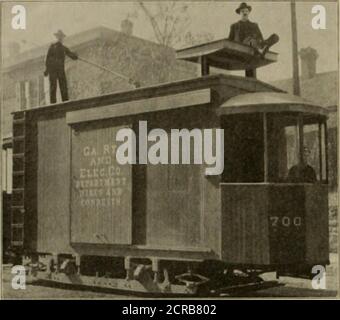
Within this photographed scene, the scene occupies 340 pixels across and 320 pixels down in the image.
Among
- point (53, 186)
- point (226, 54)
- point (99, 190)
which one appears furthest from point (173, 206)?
point (53, 186)

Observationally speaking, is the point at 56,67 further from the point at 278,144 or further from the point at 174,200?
the point at 278,144

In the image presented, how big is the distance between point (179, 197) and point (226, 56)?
2303 mm

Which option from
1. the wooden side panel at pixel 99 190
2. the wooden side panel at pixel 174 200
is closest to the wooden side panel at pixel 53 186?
the wooden side panel at pixel 99 190

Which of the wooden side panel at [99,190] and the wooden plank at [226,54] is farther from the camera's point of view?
the wooden side panel at [99,190]

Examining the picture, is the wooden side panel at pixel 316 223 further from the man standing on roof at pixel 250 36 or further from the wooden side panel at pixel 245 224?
the man standing on roof at pixel 250 36

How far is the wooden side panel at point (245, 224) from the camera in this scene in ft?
29.1

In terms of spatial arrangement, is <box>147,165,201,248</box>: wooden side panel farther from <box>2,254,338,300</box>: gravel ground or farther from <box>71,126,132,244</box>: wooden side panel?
<box>2,254,338,300</box>: gravel ground

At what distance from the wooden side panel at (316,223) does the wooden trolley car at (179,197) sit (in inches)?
0.6

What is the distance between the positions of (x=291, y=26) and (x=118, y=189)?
410 centimetres

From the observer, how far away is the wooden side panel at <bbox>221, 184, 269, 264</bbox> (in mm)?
8867

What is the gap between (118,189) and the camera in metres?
10.2

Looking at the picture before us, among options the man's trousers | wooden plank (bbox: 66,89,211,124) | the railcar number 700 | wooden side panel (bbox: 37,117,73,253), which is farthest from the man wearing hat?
the railcar number 700
